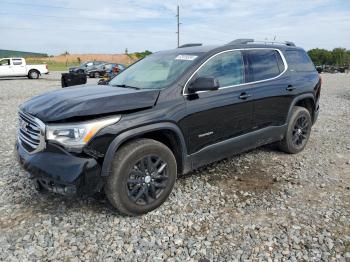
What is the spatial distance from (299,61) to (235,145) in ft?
6.96

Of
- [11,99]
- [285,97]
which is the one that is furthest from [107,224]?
[11,99]

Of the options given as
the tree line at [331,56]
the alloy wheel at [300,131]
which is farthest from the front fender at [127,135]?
the tree line at [331,56]

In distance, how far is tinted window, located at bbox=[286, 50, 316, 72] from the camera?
5.44m

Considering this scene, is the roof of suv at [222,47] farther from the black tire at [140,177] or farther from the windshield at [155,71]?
the black tire at [140,177]

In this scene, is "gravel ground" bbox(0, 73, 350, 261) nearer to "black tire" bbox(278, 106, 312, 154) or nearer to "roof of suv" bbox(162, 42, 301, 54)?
"black tire" bbox(278, 106, 312, 154)

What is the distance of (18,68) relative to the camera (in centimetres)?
2377

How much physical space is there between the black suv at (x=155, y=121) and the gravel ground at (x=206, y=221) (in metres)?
0.32

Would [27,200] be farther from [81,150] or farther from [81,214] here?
[81,150]

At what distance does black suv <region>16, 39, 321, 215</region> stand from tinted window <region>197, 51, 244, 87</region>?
1 centimetres

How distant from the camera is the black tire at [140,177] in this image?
11.1 feet

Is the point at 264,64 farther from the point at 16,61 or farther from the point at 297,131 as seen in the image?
the point at 16,61

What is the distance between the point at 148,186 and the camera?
12.1 feet

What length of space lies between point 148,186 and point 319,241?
1.77 meters

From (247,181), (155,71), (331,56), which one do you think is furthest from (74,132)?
(331,56)
